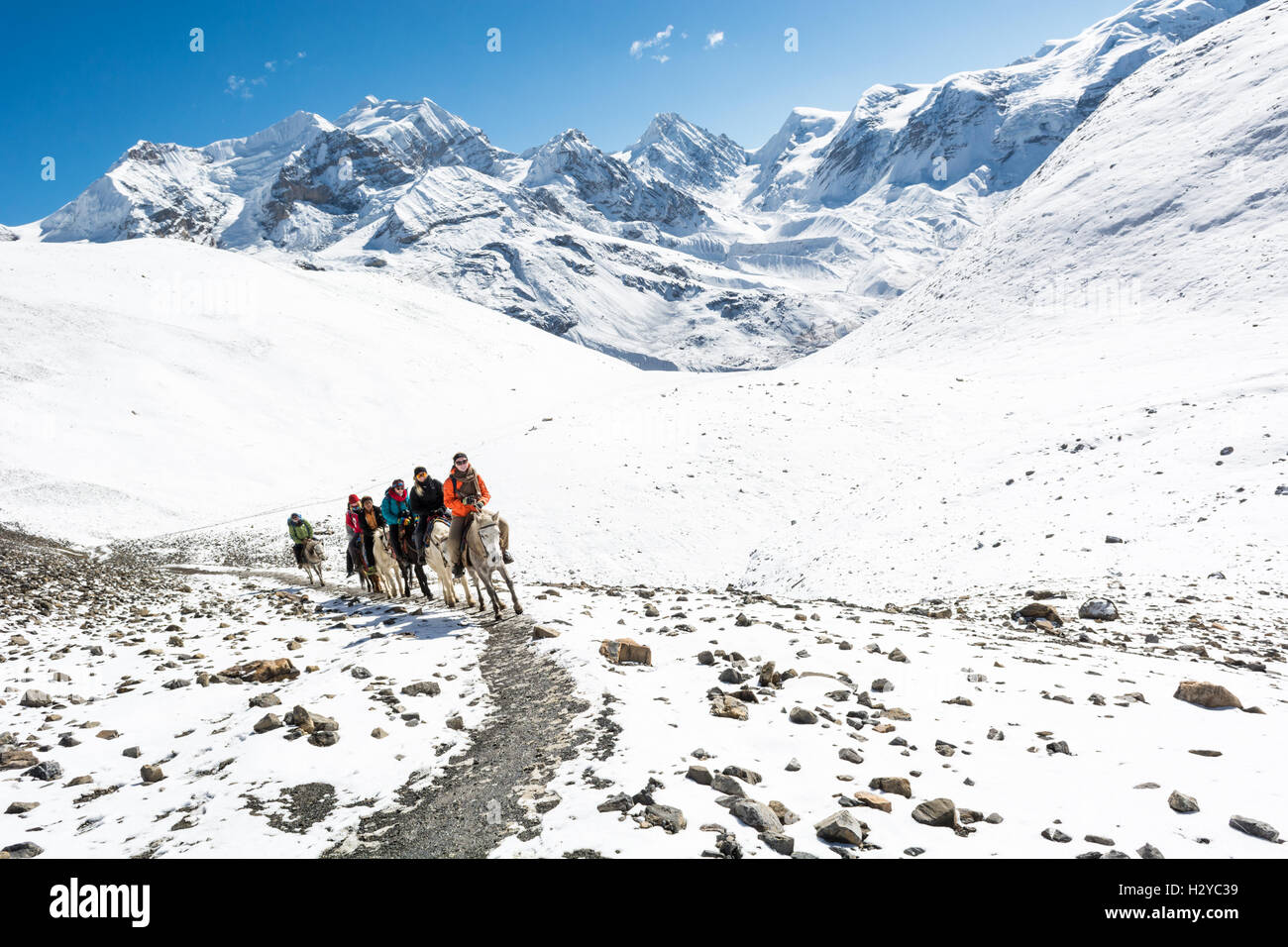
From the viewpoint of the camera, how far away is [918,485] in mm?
28766

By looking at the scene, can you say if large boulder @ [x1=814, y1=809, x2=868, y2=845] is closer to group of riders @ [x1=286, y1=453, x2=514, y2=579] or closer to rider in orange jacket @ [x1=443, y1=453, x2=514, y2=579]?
group of riders @ [x1=286, y1=453, x2=514, y2=579]

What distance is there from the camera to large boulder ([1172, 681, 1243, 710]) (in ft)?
23.2

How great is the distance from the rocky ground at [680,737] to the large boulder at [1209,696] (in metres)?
0.03

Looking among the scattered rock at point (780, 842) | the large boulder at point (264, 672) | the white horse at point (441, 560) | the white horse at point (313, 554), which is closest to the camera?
the scattered rock at point (780, 842)

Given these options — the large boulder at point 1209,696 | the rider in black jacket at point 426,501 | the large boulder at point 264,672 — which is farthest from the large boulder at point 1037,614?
the rider in black jacket at point 426,501

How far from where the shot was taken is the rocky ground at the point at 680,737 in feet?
16.6

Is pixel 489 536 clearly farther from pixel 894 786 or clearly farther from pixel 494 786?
pixel 894 786

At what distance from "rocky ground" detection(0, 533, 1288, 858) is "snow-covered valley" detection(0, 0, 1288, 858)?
5 centimetres

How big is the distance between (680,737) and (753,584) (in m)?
19.5

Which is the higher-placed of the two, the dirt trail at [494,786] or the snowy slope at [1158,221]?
the snowy slope at [1158,221]

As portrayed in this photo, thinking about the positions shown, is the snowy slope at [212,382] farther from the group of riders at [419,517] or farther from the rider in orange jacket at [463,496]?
the rider in orange jacket at [463,496]

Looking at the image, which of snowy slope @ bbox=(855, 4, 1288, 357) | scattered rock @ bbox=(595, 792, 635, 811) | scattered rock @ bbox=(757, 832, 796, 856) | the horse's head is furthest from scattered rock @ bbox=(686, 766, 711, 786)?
snowy slope @ bbox=(855, 4, 1288, 357)
